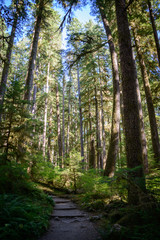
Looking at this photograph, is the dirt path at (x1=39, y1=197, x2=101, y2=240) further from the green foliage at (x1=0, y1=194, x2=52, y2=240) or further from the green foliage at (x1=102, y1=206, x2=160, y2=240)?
the green foliage at (x1=102, y1=206, x2=160, y2=240)

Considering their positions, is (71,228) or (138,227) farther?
(71,228)

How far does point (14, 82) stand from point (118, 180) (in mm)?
4414

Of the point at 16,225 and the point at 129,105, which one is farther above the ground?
the point at 129,105

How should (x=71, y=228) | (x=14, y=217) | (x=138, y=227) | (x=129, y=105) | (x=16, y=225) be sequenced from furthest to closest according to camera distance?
1. (x=129, y=105)
2. (x=71, y=228)
3. (x=14, y=217)
4. (x=16, y=225)
5. (x=138, y=227)

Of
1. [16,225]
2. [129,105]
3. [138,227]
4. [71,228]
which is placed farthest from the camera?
[129,105]

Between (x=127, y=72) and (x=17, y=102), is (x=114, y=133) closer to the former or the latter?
(x=127, y=72)

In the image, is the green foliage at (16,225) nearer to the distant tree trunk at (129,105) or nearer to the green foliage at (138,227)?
the green foliage at (138,227)

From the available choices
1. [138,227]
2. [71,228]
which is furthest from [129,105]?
[71,228]

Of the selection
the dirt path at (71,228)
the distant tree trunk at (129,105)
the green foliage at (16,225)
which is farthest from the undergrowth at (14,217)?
the distant tree trunk at (129,105)

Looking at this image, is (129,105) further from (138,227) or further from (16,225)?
(16,225)

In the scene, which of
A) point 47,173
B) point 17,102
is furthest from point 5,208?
point 47,173

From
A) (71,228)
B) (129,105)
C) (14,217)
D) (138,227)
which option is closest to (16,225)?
(14,217)

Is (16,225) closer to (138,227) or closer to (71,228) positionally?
(71,228)

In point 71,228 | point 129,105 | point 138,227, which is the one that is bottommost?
point 71,228
